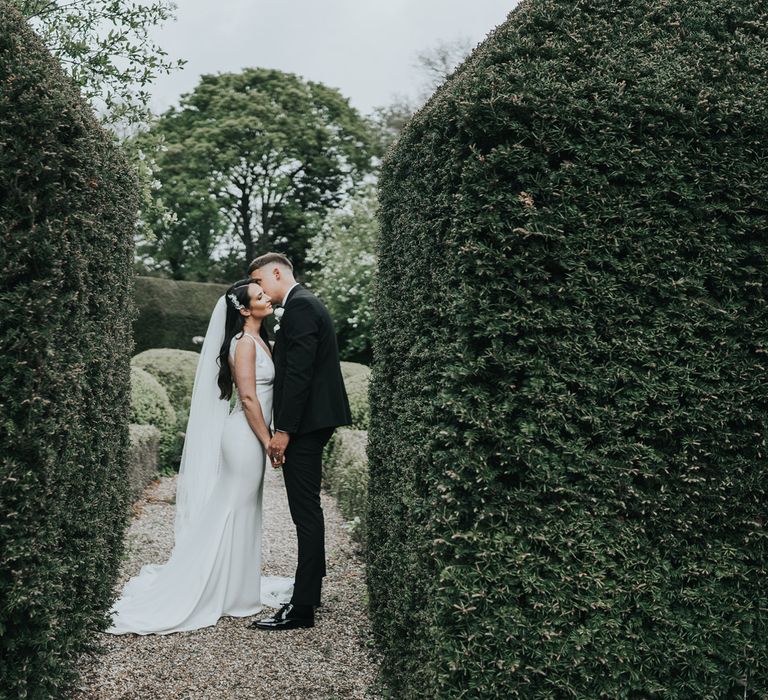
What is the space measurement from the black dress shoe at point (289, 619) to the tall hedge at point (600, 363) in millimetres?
2172

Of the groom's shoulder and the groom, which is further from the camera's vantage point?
the groom's shoulder

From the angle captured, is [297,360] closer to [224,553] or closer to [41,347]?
[224,553]

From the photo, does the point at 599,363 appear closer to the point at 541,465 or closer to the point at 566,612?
the point at 541,465

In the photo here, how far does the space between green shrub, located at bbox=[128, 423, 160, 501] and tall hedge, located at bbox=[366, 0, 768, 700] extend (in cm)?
651

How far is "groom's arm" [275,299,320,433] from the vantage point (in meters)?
5.19

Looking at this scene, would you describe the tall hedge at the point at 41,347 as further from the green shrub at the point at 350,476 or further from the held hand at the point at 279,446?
the green shrub at the point at 350,476

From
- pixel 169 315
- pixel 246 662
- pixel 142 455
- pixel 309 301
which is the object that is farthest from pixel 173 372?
pixel 246 662

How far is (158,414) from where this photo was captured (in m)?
11.6

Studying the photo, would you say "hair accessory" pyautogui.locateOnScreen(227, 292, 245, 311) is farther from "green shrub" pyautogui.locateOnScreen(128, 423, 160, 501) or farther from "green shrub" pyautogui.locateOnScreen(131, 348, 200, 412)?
"green shrub" pyautogui.locateOnScreen(131, 348, 200, 412)

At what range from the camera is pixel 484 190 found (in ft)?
9.30

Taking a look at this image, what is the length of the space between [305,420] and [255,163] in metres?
30.3

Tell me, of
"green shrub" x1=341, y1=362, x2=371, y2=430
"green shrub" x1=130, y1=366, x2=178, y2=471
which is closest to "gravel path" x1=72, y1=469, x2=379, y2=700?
"green shrub" x1=130, y1=366, x2=178, y2=471

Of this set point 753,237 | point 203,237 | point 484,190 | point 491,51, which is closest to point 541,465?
→ point 484,190

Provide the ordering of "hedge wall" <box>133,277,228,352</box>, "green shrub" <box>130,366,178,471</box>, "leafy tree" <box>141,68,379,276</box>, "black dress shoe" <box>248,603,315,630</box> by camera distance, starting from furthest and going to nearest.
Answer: "leafy tree" <box>141,68,379,276</box> < "hedge wall" <box>133,277,228,352</box> < "green shrub" <box>130,366,178,471</box> < "black dress shoe" <box>248,603,315,630</box>
